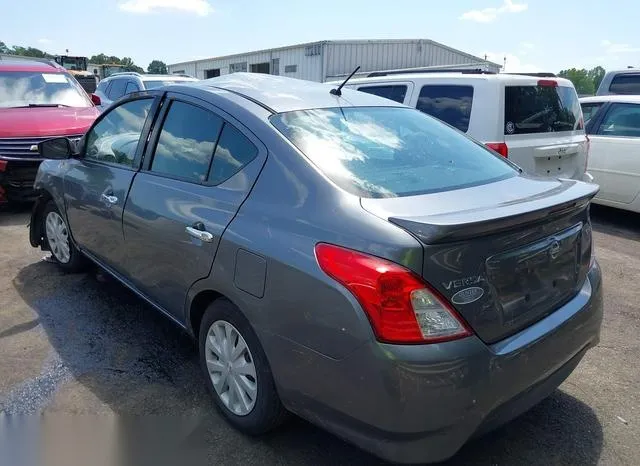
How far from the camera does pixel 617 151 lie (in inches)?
265

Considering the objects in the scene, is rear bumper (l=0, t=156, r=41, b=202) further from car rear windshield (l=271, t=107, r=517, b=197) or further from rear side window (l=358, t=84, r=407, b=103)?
car rear windshield (l=271, t=107, r=517, b=197)

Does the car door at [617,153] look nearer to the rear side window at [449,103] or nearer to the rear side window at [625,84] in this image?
the rear side window at [449,103]

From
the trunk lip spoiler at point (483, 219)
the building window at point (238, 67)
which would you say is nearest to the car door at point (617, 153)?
the trunk lip spoiler at point (483, 219)

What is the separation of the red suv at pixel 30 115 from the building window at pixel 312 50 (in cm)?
1337

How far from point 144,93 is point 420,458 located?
2.79 meters

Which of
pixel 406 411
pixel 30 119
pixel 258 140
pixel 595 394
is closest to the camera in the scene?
pixel 406 411

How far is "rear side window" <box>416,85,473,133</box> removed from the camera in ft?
17.7

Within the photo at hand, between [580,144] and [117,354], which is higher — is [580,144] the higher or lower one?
the higher one

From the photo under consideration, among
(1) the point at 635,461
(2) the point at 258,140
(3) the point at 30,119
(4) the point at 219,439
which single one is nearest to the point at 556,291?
(1) the point at 635,461

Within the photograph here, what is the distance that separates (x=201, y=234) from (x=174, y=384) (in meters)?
0.99

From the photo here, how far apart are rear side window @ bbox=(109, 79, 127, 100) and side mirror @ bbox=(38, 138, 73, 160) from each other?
24.1 feet

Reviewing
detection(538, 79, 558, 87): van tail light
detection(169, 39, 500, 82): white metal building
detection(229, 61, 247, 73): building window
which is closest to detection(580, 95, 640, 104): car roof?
detection(538, 79, 558, 87): van tail light

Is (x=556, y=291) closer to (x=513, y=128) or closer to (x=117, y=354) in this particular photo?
(x=117, y=354)

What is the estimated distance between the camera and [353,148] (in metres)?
2.62
